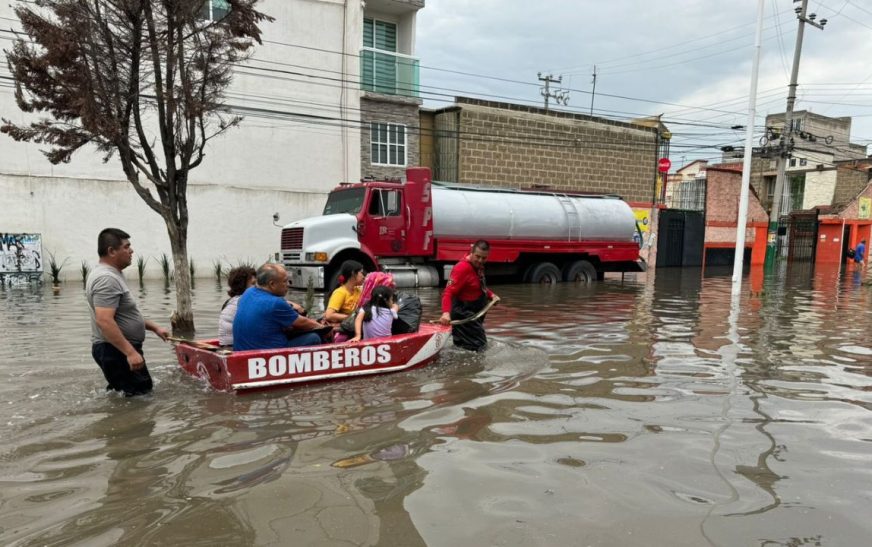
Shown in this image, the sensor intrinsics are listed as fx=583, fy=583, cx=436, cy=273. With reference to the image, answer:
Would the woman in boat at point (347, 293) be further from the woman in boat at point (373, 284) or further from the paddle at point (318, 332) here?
the paddle at point (318, 332)

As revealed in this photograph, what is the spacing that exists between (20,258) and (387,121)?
12456 millimetres

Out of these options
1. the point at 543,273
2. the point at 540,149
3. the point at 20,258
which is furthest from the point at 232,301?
the point at 540,149

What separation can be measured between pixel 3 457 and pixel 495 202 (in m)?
13.8

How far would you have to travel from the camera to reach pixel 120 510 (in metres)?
3.22

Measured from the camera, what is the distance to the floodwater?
3.05 m

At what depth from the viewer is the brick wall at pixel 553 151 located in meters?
22.7

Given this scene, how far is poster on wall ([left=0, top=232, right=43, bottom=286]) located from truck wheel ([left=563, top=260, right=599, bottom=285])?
15706 millimetres

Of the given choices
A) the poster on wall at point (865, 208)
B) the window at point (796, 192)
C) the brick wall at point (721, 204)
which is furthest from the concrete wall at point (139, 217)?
the window at point (796, 192)

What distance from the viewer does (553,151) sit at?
24.7 meters

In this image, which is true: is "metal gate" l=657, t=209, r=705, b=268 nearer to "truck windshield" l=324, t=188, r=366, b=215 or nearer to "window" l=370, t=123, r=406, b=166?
"window" l=370, t=123, r=406, b=166

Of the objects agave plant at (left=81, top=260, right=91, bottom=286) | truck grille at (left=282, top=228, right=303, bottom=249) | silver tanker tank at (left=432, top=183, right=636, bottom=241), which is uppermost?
silver tanker tank at (left=432, top=183, right=636, bottom=241)

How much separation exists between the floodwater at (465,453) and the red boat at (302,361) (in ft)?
0.49

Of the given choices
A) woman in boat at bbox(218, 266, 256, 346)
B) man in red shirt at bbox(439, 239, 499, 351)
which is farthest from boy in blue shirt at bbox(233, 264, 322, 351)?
man in red shirt at bbox(439, 239, 499, 351)

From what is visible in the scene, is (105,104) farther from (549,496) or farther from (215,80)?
(549,496)
